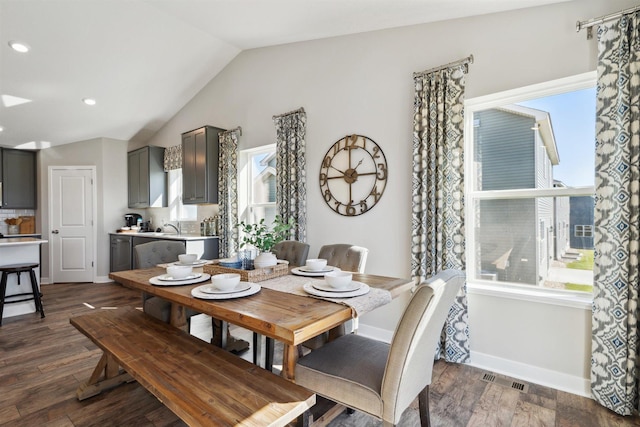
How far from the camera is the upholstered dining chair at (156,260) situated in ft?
8.70

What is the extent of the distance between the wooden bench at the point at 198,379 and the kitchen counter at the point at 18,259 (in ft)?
9.75

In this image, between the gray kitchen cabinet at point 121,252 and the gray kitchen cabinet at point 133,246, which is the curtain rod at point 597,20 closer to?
the gray kitchen cabinet at point 133,246

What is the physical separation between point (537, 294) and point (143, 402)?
115 inches

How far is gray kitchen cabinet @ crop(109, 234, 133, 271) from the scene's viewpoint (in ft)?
18.4

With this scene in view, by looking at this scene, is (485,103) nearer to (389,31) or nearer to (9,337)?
(389,31)

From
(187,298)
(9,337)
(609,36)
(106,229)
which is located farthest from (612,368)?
(106,229)

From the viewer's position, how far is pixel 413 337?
1355 mm

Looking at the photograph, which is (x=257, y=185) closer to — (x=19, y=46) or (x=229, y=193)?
(x=229, y=193)

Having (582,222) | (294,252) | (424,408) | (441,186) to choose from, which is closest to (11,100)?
(294,252)

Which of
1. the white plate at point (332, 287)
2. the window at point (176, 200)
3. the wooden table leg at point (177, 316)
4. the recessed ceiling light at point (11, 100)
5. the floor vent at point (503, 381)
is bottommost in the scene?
the floor vent at point (503, 381)

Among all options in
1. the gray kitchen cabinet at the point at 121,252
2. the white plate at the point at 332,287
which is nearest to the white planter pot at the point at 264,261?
the white plate at the point at 332,287

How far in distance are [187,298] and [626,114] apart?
9.37 feet

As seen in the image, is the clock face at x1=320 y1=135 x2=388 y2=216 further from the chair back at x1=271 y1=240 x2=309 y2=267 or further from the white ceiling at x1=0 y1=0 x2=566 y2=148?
the white ceiling at x1=0 y1=0 x2=566 y2=148

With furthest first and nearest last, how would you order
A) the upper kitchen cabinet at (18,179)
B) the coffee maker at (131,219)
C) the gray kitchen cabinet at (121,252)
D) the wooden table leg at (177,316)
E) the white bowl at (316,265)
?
the coffee maker at (131,219) → the upper kitchen cabinet at (18,179) → the gray kitchen cabinet at (121,252) → the wooden table leg at (177,316) → the white bowl at (316,265)
